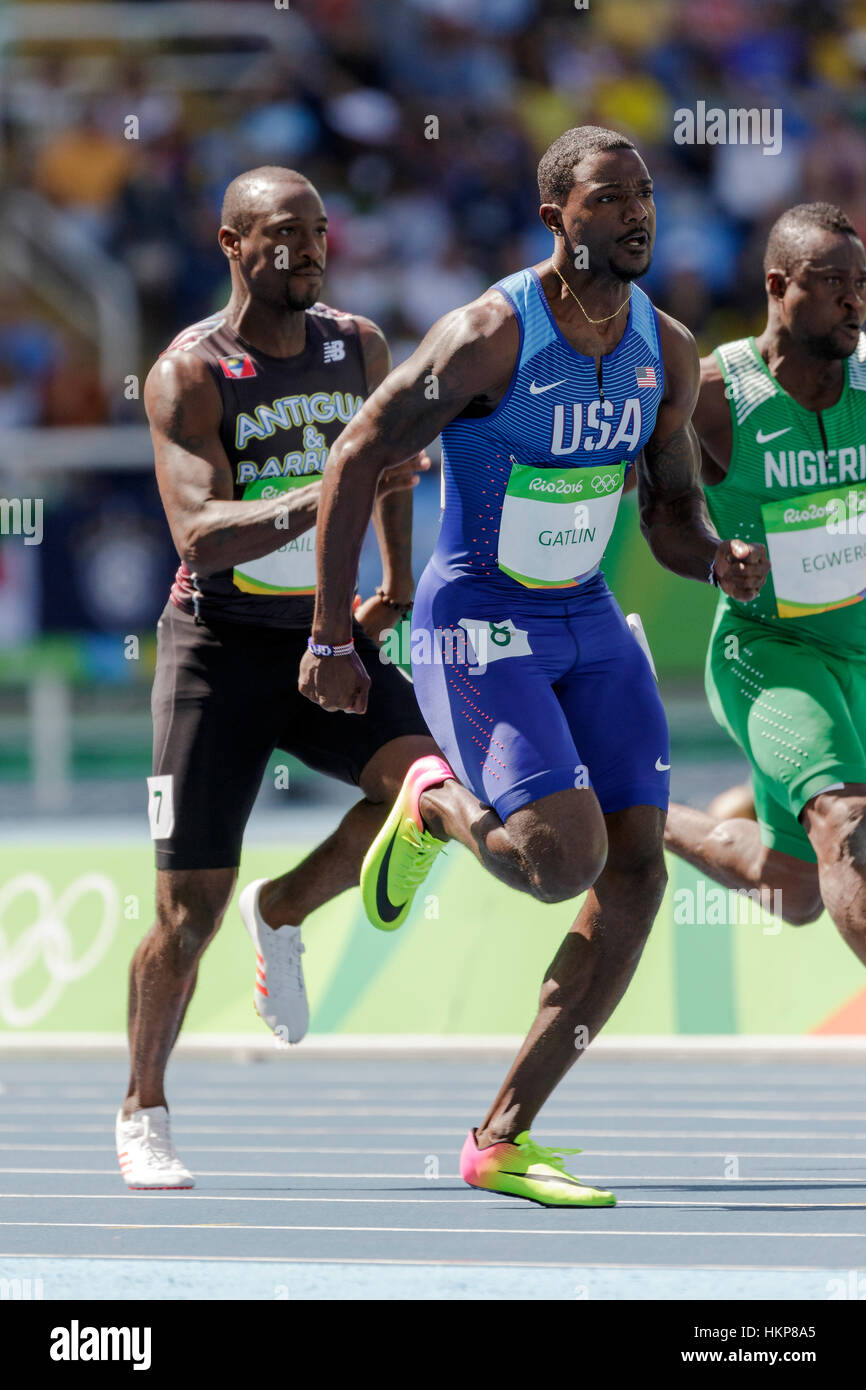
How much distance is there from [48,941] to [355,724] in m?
3.28

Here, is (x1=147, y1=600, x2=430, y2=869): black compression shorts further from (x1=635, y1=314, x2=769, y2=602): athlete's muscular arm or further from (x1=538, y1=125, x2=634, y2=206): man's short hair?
(x1=538, y1=125, x2=634, y2=206): man's short hair

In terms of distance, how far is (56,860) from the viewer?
8.69m

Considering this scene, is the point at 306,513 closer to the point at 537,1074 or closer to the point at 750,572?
the point at 750,572

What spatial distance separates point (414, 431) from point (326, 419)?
100cm

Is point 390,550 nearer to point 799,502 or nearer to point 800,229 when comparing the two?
point 799,502

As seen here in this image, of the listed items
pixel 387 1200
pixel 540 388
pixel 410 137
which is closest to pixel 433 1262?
pixel 387 1200

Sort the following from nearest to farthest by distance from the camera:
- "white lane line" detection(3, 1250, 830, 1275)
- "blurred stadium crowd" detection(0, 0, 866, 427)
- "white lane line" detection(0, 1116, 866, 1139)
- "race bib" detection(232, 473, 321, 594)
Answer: "white lane line" detection(3, 1250, 830, 1275) → "race bib" detection(232, 473, 321, 594) → "white lane line" detection(0, 1116, 866, 1139) → "blurred stadium crowd" detection(0, 0, 866, 427)

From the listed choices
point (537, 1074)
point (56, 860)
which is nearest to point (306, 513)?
point (537, 1074)

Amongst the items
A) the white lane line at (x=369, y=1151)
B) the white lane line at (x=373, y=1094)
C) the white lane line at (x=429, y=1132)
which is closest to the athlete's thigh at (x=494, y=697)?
the white lane line at (x=369, y=1151)

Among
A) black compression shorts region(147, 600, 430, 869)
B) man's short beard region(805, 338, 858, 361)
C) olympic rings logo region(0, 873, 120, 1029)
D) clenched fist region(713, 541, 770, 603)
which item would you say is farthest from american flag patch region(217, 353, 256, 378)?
olympic rings logo region(0, 873, 120, 1029)

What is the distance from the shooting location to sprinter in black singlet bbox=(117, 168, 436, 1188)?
562cm

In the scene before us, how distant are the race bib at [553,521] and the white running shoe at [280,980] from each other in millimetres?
1538

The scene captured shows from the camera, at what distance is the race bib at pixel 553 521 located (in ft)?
16.6

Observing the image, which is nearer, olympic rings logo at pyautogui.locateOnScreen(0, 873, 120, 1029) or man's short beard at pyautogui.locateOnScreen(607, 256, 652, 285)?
man's short beard at pyautogui.locateOnScreen(607, 256, 652, 285)
